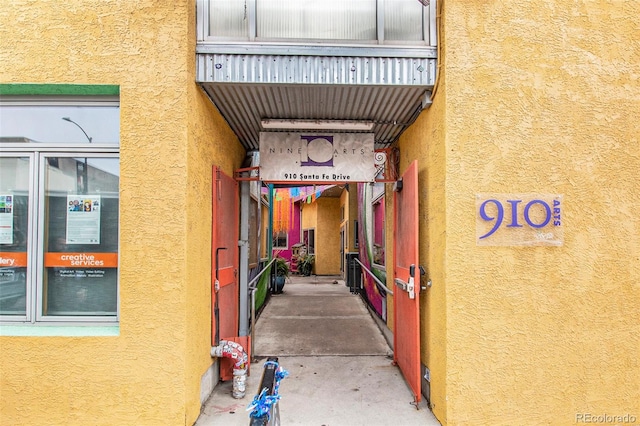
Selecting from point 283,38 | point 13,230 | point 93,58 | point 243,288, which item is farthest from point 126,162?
point 243,288

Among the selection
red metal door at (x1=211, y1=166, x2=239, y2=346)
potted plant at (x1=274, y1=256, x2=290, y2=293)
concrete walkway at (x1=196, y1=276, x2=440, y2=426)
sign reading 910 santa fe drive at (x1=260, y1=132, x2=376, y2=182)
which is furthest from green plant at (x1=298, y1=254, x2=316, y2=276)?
sign reading 910 santa fe drive at (x1=260, y1=132, x2=376, y2=182)

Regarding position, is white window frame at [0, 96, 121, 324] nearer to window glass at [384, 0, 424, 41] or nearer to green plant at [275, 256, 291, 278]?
window glass at [384, 0, 424, 41]

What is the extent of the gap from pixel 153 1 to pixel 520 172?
3.49 meters

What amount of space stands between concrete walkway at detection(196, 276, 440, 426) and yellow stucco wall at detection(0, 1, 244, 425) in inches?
29.1

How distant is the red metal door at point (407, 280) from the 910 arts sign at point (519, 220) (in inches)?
25.4

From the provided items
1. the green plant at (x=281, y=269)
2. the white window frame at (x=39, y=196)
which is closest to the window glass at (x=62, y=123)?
the white window frame at (x=39, y=196)

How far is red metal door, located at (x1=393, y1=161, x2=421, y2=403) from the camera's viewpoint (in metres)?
3.57

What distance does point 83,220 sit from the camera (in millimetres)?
3246

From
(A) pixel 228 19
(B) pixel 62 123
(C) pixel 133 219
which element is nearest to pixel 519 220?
(A) pixel 228 19

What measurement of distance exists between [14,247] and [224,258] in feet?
6.16

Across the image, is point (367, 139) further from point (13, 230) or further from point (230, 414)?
point (13, 230)

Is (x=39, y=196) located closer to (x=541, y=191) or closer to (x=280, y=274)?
(x=541, y=191)

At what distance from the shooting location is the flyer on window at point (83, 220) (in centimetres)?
324

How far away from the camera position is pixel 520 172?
319 centimetres
